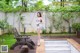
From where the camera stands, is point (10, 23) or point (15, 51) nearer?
point (15, 51)

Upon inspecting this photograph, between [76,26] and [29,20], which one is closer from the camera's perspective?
[76,26]

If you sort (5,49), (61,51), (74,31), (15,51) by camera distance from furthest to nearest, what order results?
(74,31) → (61,51) → (15,51) → (5,49)

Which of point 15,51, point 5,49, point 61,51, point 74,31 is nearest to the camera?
point 5,49

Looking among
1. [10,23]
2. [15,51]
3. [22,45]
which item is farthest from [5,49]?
[10,23]

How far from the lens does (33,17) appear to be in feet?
62.7

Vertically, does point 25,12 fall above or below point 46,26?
above

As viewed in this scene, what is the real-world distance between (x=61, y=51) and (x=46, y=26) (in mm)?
8157

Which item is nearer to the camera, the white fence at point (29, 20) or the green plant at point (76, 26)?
the green plant at point (76, 26)

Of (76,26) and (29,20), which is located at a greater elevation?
(29,20)

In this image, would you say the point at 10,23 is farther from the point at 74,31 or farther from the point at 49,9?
the point at 74,31

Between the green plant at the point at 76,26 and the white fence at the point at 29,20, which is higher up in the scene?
the white fence at the point at 29,20

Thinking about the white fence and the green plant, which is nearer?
the green plant

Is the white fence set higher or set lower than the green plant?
higher

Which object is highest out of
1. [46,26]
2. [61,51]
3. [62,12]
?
[62,12]
